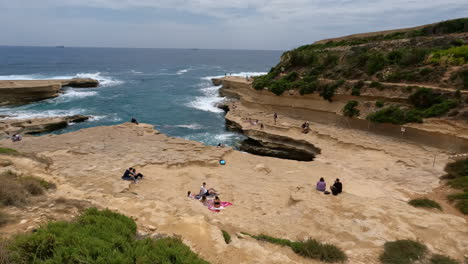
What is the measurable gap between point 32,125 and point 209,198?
77.3 ft

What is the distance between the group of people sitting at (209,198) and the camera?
1148cm

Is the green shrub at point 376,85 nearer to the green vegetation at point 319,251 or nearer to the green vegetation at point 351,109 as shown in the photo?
the green vegetation at point 351,109

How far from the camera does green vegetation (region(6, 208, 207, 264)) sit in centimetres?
488

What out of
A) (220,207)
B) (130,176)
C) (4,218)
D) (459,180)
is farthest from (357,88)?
(4,218)

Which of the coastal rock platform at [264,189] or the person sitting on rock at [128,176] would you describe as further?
the person sitting on rock at [128,176]

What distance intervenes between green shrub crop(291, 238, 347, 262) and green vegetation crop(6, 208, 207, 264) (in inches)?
122

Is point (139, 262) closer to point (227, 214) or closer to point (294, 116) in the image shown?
point (227, 214)

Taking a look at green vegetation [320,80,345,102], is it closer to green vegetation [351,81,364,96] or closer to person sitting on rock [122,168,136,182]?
green vegetation [351,81,364,96]

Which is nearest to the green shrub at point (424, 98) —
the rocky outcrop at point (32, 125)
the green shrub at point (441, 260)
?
the green shrub at point (441, 260)

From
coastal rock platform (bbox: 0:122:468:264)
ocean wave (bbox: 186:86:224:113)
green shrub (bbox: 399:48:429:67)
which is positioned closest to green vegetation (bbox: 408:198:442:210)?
coastal rock platform (bbox: 0:122:468:264)

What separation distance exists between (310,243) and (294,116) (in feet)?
71.2

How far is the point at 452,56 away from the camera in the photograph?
22.5m

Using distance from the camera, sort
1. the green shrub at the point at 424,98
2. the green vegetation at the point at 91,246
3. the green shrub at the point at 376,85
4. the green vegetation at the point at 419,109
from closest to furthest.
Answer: the green vegetation at the point at 91,246 < the green vegetation at the point at 419,109 < the green shrub at the point at 424,98 < the green shrub at the point at 376,85

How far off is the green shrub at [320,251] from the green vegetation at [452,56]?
73.4 feet
